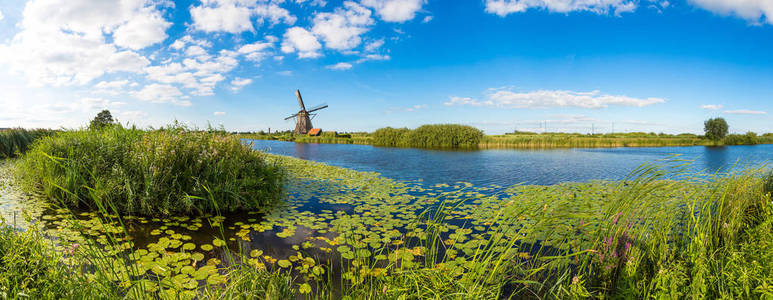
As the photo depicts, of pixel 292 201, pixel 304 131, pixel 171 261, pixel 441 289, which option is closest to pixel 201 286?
pixel 171 261

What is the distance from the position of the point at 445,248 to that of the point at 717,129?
6406 cm

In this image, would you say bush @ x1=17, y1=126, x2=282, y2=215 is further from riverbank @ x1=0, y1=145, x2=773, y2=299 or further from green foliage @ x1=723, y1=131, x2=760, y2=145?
green foliage @ x1=723, y1=131, x2=760, y2=145

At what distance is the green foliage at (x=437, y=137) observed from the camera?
3494 centimetres

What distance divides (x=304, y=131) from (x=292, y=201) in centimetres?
4664

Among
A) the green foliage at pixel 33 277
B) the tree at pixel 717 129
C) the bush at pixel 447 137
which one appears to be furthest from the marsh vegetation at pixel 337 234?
the tree at pixel 717 129

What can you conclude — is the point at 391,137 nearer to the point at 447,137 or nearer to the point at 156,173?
the point at 447,137

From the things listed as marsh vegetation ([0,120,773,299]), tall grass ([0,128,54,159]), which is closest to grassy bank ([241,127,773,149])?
marsh vegetation ([0,120,773,299])

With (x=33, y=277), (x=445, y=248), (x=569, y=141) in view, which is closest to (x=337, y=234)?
(x=445, y=248)

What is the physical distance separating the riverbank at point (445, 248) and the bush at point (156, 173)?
384 millimetres

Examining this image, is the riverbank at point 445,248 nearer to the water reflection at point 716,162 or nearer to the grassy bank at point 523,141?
the water reflection at point 716,162

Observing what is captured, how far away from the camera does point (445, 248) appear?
381 cm

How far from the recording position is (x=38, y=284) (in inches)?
84.1

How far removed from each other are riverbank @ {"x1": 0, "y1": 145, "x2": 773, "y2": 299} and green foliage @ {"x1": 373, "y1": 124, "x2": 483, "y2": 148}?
2776 centimetres

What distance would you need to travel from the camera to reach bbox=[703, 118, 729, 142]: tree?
44.8 m
